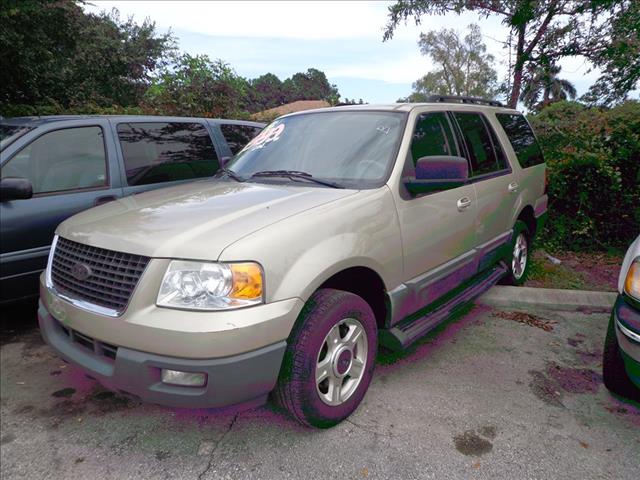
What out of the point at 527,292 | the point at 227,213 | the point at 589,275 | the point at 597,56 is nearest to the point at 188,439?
the point at 227,213

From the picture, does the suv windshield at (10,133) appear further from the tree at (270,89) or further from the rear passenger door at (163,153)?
the tree at (270,89)

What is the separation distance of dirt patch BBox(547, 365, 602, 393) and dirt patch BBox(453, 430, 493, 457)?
87cm

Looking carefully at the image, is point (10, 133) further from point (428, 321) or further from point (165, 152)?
point (428, 321)

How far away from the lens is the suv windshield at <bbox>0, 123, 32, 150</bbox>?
136 inches

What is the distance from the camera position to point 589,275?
16.5 feet

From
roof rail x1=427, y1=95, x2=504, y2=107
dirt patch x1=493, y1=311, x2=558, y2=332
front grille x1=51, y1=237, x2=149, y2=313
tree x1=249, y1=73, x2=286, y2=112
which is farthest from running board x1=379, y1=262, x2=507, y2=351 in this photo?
tree x1=249, y1=73, x2=286, y2=112

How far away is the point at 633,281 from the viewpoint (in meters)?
2.32

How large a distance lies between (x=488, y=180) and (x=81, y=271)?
3.05m

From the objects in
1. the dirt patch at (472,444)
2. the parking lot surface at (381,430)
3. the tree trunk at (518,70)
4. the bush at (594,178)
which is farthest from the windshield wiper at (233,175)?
the tree trunk at (518,70)

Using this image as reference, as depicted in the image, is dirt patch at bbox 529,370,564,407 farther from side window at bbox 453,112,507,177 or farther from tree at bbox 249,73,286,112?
tree at bbox 249,73,286,112

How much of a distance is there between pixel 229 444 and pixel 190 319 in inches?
34.3

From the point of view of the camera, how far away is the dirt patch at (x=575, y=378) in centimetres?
286

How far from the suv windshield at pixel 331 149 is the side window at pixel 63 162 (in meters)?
1.30

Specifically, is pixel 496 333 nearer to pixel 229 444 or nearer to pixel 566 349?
pixel 566 349
